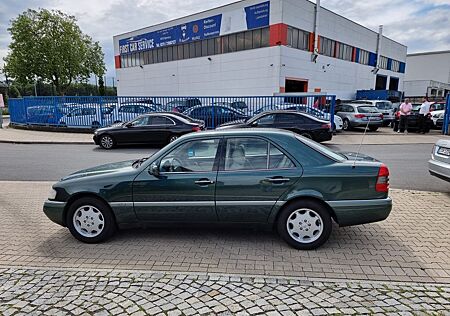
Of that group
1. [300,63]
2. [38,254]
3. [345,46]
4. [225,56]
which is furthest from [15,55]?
[38,254]

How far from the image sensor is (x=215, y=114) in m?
14.9

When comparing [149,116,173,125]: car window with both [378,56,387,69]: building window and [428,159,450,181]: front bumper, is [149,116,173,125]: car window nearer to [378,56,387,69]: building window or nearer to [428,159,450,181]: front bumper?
[428,159,450,181]: front bumper

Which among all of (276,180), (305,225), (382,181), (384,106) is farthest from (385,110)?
(276,180)

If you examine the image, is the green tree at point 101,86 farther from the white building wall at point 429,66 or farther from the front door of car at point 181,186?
the white building wall at point 429,66

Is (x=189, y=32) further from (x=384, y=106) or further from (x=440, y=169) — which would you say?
(x=440, y=169)

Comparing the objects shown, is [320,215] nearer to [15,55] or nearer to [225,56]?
[225,56]

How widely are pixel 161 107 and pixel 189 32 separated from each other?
65.7 ft

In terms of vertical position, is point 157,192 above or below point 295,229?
above

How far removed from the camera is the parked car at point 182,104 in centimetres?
1565

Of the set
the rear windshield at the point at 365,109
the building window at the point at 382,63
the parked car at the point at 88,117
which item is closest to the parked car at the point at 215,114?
the parked car at the point at 88,117

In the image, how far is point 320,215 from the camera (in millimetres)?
3539

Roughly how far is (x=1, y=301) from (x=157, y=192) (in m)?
1.77

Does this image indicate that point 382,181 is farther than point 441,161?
No

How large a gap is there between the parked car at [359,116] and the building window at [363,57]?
931 inches
